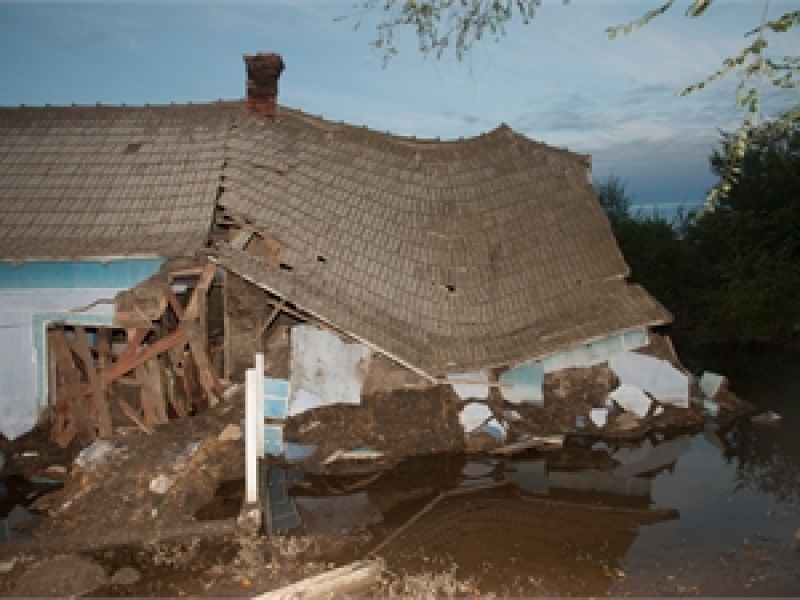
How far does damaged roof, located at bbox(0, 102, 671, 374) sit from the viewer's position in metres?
12.5

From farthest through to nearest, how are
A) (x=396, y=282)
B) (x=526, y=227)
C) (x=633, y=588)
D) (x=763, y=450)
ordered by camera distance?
(x=526, y=227) < (x=396, y=282) < (x=763, y=450) < (x=633, y=588)

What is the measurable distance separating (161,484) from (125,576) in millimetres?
2187

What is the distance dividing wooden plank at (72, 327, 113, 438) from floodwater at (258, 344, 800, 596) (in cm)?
339

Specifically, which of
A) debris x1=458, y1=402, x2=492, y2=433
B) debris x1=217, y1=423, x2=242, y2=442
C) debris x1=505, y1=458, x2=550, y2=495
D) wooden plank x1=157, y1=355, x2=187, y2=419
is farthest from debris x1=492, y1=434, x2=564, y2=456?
wooden plank x1=157, y1=355, x2=187, y2=419

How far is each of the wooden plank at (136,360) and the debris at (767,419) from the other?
1184 centimetres

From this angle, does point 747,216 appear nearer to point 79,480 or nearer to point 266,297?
point 266,297

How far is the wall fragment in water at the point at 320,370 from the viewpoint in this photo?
40.1 ft

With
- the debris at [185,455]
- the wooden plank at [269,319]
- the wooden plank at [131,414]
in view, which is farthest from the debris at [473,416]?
the wooden plank at [131,414]

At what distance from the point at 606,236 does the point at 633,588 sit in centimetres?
961

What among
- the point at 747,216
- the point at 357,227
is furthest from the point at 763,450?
the point at 747,216

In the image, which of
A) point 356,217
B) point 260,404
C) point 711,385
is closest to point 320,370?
point 260,404

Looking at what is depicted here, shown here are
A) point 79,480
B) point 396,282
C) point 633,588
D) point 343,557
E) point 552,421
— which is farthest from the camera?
point 396,282

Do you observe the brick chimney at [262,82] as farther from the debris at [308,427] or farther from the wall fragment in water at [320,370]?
the debris at [308,427]

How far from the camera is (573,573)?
7.49m
